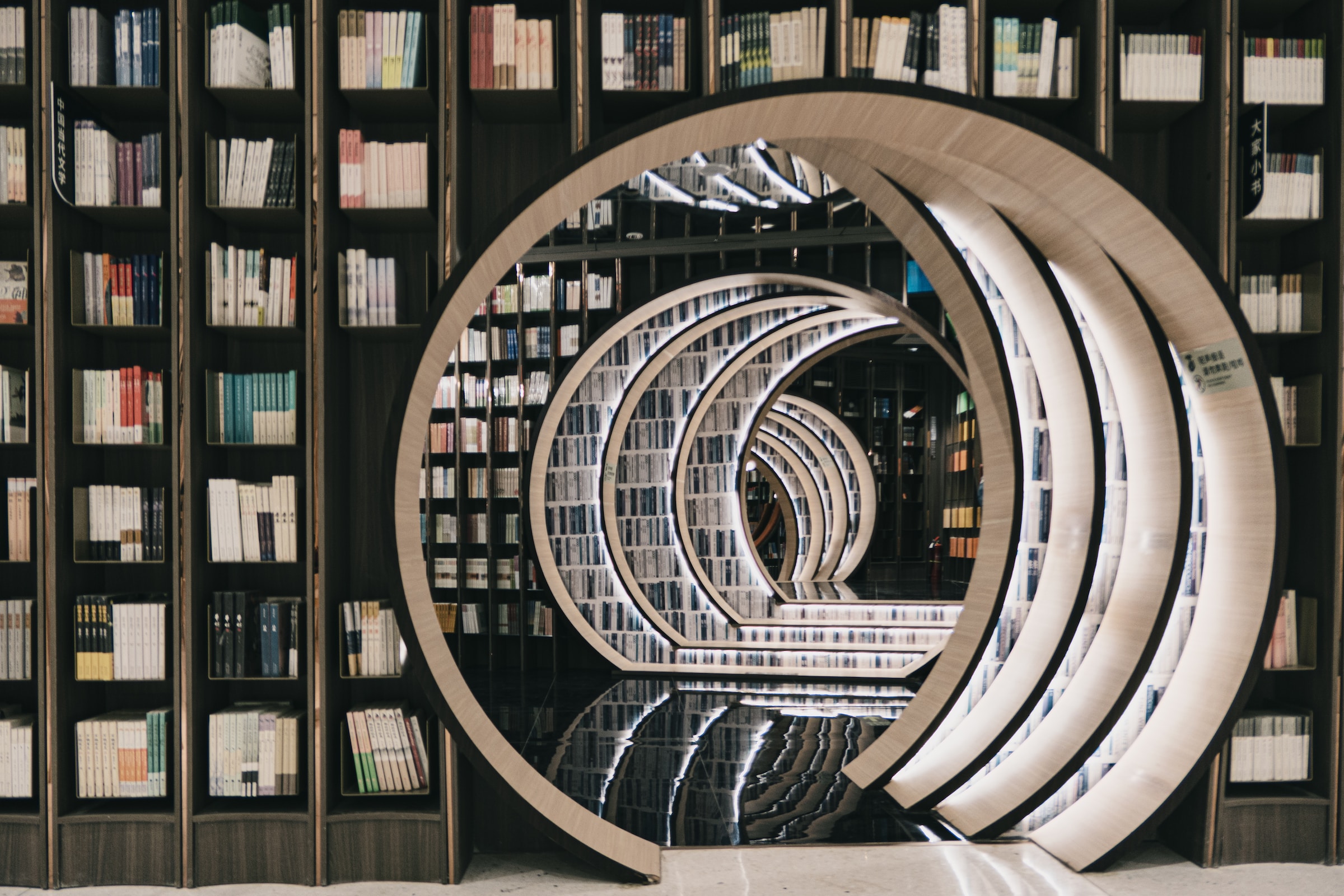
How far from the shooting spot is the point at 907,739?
4.62 meters

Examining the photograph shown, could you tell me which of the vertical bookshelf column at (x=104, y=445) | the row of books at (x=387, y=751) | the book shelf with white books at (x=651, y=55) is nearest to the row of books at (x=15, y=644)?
the vertical bookshelf column at (x=104, y=445)

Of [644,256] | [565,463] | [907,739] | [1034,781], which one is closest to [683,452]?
[565,463]

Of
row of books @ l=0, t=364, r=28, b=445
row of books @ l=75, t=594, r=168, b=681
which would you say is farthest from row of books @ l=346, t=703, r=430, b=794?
row of books @ l=0, t=364, r=28, b=445

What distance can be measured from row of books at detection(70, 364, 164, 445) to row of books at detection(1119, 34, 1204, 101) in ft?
12.5

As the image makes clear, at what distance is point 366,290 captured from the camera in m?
3.58

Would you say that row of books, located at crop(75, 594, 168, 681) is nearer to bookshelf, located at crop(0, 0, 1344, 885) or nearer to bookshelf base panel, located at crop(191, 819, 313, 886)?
bookshelf, located at crop(0, 0, 1344, 885)

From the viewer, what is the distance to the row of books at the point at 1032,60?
3.47m

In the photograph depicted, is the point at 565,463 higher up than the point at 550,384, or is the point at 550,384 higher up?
the point at 550,384

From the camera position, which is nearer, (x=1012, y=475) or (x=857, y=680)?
(x=1012, y=475)

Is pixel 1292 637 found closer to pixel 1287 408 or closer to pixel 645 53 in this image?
pixel 1287 408

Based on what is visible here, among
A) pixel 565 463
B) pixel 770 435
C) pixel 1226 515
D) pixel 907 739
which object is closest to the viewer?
pixel 1226 515

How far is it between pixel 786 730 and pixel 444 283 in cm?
400

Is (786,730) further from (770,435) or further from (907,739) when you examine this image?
(770,435)

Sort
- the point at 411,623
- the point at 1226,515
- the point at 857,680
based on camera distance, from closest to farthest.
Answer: the point at 411,623
the point at 1226,515
the point at 857,680
